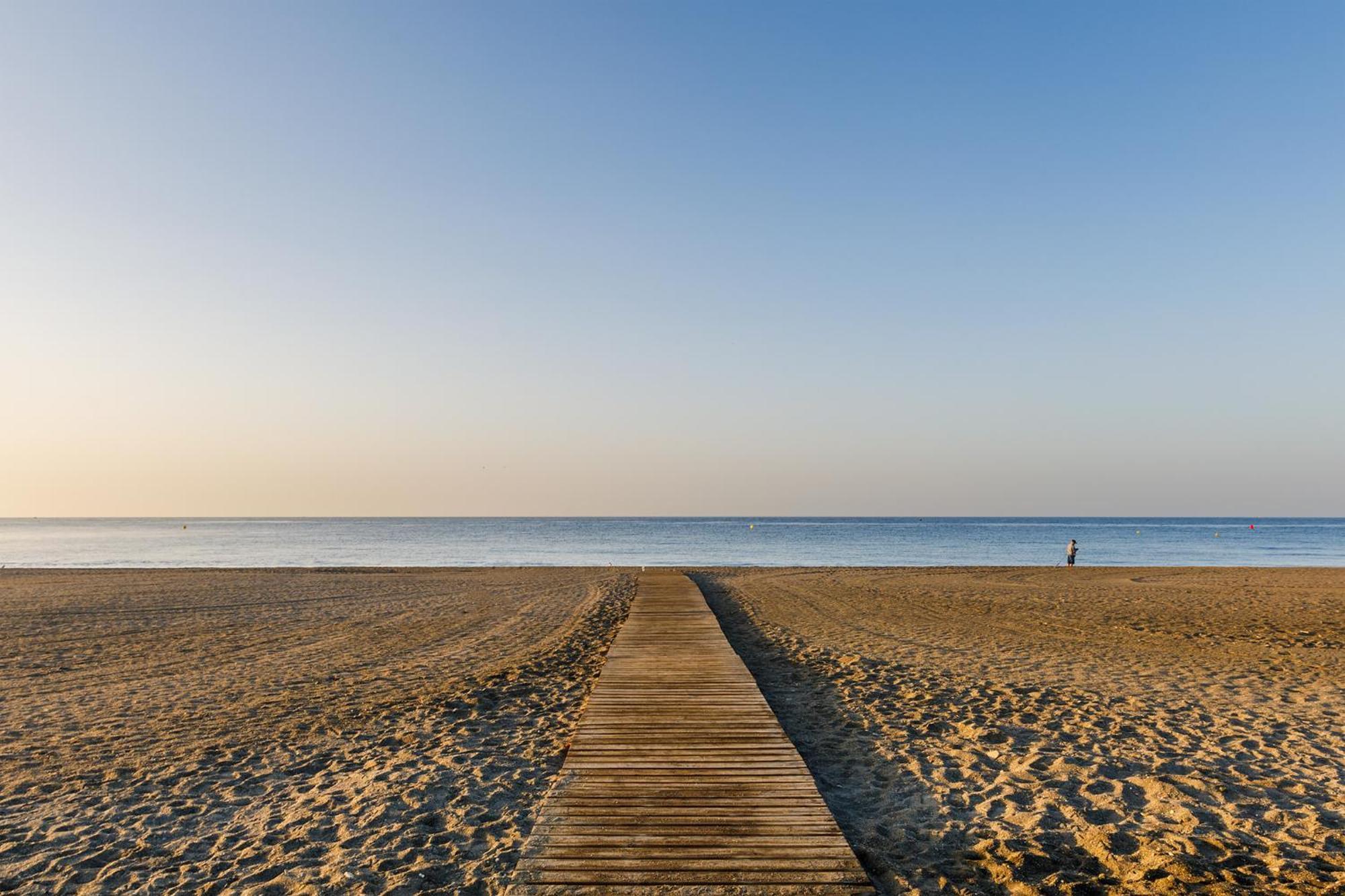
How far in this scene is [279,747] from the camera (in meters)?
7.29

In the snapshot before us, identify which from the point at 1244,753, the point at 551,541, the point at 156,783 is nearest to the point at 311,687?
the point at 156,783

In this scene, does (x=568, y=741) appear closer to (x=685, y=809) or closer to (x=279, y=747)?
(x=685, y=809)

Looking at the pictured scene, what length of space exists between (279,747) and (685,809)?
4.67 m

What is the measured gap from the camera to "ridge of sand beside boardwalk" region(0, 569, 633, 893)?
488 cm

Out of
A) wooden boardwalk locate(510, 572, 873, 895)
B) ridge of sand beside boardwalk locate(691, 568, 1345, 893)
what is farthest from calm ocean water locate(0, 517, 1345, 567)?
wooden boardwalk locate(510, 572, 873, 895)

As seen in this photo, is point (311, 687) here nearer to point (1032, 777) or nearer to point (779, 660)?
point (779, 660)

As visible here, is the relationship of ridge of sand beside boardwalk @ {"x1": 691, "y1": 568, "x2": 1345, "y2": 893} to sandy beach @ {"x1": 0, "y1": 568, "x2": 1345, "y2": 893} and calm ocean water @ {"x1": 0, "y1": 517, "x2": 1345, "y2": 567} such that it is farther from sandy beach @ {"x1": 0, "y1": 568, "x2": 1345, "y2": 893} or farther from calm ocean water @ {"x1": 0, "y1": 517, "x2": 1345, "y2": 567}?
calm ocean water @ {"x1": 0, "y1": 517, "x2": 1345, "y2": 567}

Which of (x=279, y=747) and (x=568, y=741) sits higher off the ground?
(x=568, y=741)

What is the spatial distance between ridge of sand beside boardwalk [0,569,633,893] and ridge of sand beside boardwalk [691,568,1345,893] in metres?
2.93

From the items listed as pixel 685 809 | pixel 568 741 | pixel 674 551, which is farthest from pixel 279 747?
pixel 674 551

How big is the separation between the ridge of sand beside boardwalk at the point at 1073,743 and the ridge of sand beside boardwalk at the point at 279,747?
2.93 meters

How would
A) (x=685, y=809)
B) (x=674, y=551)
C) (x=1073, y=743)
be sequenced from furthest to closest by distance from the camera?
(x=674, y=551)
(x=1073, y=743)
(x=685, y=809)

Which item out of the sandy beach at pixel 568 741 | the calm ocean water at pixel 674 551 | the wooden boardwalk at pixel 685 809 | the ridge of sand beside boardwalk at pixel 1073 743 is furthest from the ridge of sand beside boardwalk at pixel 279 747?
the calm ocean water at pixel 674 551

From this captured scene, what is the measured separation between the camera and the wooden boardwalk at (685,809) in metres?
4.12
